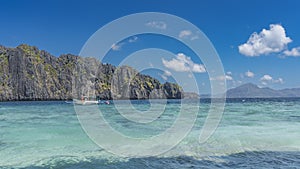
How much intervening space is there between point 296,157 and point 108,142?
10.1 meters

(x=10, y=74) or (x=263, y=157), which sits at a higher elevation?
(x=10, y=74)

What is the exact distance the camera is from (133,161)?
40.4 feet

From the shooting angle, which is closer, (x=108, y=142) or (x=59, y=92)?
(x=108, y=142)

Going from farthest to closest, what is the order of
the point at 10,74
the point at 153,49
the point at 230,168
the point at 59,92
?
the point at 59,92 < the point at 10,74 < the point at 153,49 < the point at 230,168

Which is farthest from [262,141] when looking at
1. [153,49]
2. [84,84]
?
[84,84]

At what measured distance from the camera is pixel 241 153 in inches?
549

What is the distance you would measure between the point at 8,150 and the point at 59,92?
192 metres

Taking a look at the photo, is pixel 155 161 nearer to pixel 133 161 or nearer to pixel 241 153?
pixel 133 161

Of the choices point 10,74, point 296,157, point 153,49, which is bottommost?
point 296,157

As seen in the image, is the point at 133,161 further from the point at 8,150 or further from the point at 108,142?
the point at 8,150

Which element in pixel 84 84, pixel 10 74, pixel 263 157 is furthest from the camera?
pixel 10 74

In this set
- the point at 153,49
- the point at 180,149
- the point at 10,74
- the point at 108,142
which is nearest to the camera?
the point at 153,49

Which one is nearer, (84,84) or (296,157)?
(296,157)

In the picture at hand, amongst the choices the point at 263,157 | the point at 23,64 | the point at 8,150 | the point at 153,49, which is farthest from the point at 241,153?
the point at 23,64
